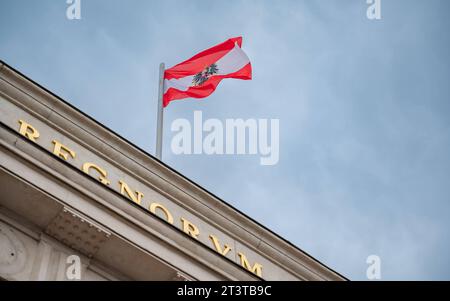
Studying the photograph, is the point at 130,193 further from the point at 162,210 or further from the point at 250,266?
the point at 250,266

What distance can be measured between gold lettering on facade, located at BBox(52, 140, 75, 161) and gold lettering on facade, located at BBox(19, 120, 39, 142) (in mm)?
492

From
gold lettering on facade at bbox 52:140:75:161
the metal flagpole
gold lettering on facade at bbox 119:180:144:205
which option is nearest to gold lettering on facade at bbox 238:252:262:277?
gold lettering on facade at bbox 119:180:144:205

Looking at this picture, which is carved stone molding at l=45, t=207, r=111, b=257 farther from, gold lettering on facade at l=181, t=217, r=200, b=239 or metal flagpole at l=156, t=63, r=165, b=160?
metal flagpole at l=156, t=63, r=165, b=160

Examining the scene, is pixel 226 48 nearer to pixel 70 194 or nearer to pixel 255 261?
pixel 255 261

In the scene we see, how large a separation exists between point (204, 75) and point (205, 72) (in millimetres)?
102

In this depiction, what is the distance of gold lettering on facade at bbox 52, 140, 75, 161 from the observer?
2647 centimetres

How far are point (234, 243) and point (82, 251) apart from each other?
5.82 metres

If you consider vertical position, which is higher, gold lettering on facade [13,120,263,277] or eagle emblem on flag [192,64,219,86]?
eagle emblem on flag [192,64,219,86]

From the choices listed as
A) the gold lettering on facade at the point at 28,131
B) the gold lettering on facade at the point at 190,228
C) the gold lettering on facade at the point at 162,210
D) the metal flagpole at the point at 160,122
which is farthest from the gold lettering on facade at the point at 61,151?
the metal flagpole at the point at 160,122

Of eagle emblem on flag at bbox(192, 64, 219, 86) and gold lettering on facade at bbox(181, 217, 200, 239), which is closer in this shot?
gold lettering on facade at bbox(181, 217, 200, 239)

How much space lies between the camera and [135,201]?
26969 millimetres

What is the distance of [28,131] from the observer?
26422mm

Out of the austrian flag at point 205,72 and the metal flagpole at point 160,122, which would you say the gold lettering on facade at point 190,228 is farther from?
the austrian flag at point 205,72
